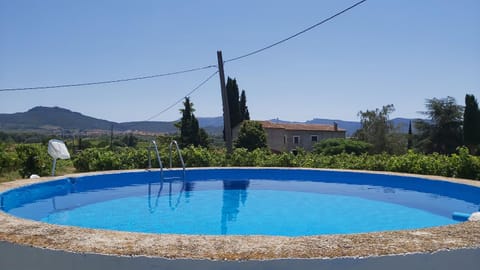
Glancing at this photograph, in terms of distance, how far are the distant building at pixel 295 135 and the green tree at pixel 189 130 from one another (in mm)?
10758

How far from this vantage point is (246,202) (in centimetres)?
900

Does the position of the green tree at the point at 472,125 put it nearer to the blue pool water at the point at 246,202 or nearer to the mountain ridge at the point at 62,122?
the blue pool water at the point at 246,202

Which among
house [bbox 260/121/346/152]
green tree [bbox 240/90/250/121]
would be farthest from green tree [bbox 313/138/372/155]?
green tree [bbox 240/90/250/121]

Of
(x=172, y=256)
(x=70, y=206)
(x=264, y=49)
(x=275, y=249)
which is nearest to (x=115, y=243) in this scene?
(x=172, y=256)

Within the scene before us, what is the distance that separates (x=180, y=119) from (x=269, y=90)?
9721 millimetres

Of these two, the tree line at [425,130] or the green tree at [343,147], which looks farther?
the tree line at [425,130]

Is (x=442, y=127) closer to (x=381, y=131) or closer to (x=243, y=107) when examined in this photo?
(x=381, y=131)

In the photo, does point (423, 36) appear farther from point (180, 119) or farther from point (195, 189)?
point (180, 119)

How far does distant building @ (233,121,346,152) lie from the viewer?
42.2 meters

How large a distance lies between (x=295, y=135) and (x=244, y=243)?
40672 mm

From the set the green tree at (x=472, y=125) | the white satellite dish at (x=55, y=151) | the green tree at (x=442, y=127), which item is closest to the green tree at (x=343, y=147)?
the green tree at (x=442, y=127)

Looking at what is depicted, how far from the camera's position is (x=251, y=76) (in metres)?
23.2

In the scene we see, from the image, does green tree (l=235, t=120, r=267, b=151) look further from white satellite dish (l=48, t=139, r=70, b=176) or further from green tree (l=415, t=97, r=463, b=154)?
green tree (l=415, t=97, r=463, b=154)

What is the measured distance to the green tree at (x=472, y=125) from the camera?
31.3 m
